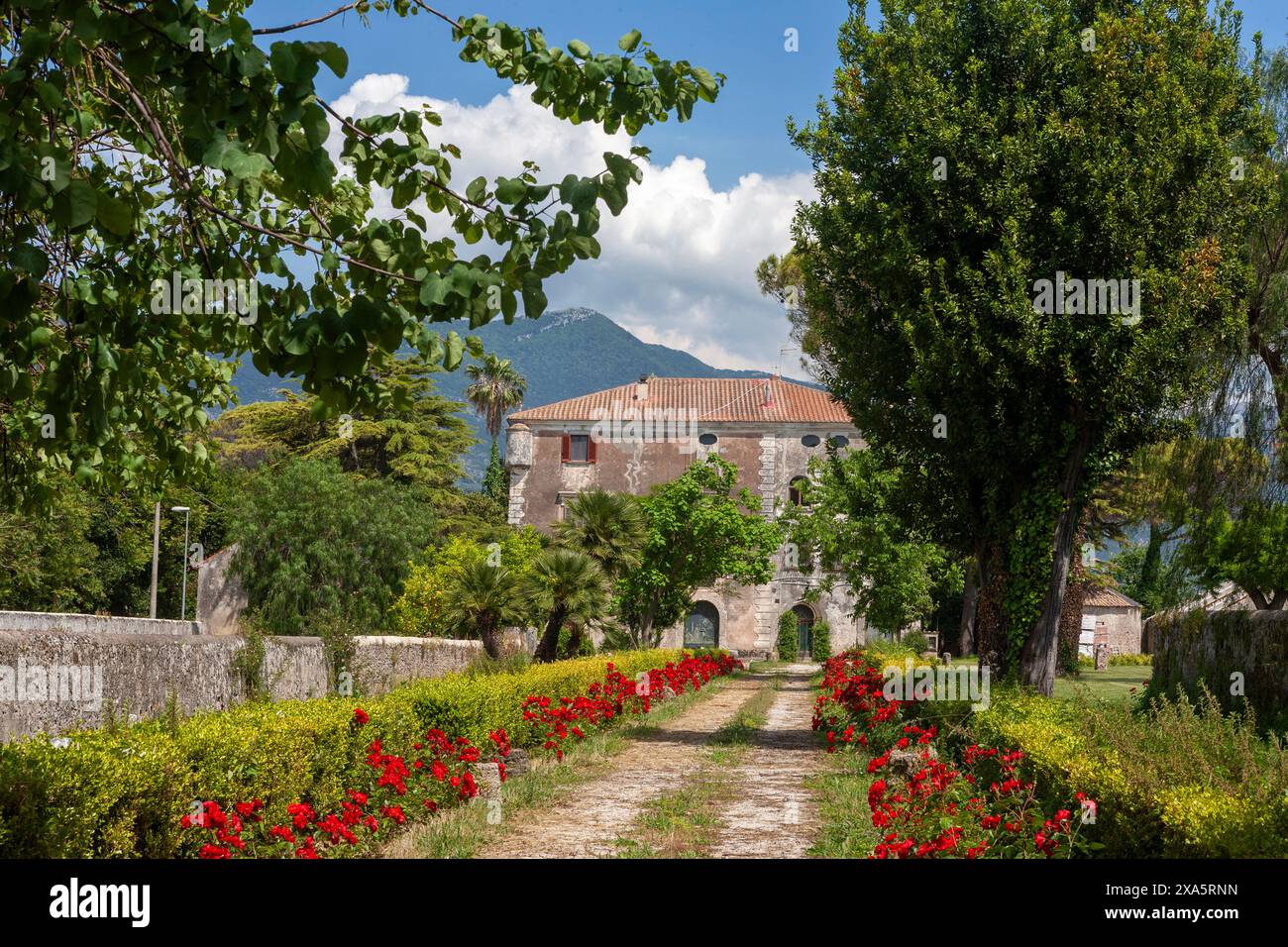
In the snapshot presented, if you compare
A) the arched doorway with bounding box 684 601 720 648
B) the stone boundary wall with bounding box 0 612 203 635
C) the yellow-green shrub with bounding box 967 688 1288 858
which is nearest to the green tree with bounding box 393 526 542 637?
the stone boundary wall with bounding box 0 612 203 635

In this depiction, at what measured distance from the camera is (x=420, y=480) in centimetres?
4925

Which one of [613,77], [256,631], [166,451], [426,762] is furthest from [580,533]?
[613,77]

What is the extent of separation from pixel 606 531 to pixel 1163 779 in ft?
64.7

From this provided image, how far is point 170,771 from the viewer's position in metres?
6.56

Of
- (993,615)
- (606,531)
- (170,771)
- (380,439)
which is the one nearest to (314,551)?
(380,439)

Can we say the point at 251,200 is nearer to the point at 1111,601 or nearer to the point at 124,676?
the point at 124,676

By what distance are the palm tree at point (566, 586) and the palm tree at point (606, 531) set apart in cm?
245

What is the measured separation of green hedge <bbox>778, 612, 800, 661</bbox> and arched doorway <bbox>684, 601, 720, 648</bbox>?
280 centimetres

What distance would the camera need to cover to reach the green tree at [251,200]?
13.5ft

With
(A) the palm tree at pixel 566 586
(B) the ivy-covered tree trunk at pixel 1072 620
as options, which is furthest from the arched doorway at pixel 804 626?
(A) the palm tree at pixel 566 586

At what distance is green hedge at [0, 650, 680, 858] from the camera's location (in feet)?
18.2

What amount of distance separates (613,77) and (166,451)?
548cm
